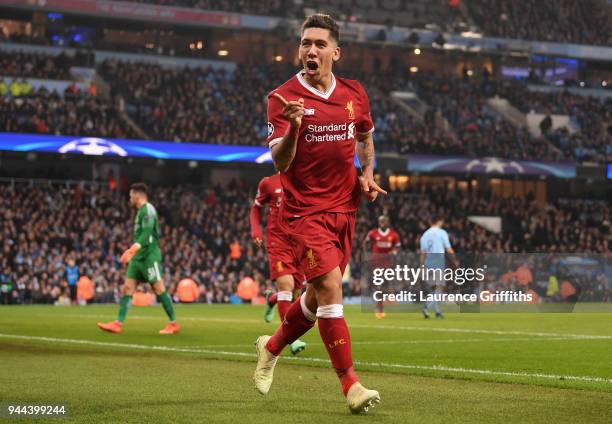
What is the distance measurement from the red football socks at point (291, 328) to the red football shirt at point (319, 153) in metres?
0.79

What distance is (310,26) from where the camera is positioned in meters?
7.99

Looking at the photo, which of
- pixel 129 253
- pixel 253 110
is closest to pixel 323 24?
Answer: pixel 129 253

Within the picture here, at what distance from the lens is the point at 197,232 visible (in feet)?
146

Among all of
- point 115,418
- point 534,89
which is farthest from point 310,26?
point 534,89

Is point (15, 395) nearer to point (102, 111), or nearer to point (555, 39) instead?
point (102, 111)

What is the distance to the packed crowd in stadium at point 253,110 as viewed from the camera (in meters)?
45.2

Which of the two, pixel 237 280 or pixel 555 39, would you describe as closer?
pixel 237 280


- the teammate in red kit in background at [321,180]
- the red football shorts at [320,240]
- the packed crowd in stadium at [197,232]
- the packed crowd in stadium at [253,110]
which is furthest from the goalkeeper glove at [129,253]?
the packed crowd in stadium at [253,110]

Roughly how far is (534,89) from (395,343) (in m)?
49.8

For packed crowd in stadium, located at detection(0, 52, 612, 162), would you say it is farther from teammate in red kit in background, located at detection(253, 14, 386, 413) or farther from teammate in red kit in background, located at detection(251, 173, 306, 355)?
teammate in red kit in background, located at detection(253, 14, 386, 413)

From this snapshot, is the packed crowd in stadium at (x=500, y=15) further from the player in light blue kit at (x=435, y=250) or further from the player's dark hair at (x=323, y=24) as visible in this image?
the player's dark hair at (x=323, y=24)

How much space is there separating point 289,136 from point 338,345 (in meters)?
1.52

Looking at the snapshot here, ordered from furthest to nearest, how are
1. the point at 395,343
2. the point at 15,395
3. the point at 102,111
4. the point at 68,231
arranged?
the point at 102,111 → the point at 68,231 → the point at 395,343 → the point at 15,395

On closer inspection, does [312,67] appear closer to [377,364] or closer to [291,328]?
[291,328]
